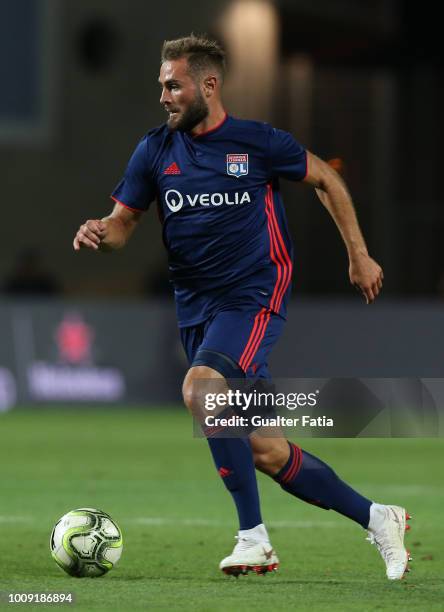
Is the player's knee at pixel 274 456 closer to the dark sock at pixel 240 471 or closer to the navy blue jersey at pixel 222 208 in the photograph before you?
the dark sock at pixel 240 471

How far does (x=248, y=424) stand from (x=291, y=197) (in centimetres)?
1708

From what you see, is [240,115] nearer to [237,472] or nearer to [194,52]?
[194,52]

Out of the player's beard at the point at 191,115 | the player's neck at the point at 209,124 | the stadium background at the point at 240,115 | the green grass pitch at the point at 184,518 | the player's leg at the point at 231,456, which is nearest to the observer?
the green grass pitch at the point at 184,518

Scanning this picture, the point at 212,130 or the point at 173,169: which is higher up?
the point at 212,130

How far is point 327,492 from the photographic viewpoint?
6.61 metres

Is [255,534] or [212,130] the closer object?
[255,534]

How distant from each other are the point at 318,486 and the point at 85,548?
961 millimetres

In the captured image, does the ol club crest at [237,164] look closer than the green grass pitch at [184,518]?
No

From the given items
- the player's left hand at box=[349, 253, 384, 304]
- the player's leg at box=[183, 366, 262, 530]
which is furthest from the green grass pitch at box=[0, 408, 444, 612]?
the player's left hand at box=[349, 253, 384, 304]

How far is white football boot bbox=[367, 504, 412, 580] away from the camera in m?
6.58

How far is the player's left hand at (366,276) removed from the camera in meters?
6.46

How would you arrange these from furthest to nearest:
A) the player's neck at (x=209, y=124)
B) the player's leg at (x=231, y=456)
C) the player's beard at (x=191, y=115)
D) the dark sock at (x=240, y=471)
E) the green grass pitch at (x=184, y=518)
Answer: the player's neck at (x=209, y=124) < the player's beard at (x=191, y=115) < the dark sock at (x=240, y=471) < the player's leg at (x=231, y=456) < the green grass pitch at (x=184, y=518)

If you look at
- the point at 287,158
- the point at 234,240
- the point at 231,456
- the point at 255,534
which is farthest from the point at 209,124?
the point at 255,534

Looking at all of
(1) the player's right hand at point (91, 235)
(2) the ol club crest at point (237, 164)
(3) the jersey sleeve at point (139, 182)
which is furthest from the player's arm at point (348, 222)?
(1) the player's right hand at point (91, 235)
